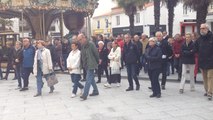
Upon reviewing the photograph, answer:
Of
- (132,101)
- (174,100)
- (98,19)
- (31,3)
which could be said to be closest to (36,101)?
(132,101)

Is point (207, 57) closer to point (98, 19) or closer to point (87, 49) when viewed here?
point (87, 49)

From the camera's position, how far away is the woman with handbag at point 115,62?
38.7ft

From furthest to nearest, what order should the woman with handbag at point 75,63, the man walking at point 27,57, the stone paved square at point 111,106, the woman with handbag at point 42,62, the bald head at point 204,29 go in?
the man walking at point 27,57 < the woman with handbag at point 42,62 < the woman with handbag at point 75,63 < the bald head at point 204,29 < the stone paved square at point 111,106

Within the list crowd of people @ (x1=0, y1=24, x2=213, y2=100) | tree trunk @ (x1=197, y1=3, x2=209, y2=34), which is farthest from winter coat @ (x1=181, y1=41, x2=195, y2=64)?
tree trunk @ (x1=197, y1=3, x2=209, y2=34)

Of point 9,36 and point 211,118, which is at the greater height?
point 9,36

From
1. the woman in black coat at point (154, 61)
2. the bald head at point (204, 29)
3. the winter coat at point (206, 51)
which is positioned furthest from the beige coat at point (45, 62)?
the bald head at point (204, 29)

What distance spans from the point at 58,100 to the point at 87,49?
1.67m

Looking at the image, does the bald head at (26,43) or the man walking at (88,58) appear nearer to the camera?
the man walking at (88,58)

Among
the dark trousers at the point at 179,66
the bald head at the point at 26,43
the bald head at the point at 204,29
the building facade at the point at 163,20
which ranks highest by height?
the building facade at the point at 163,20

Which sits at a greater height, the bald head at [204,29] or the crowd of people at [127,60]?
the bald head at [204,29]

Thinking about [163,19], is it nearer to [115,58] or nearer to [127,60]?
[115,58]

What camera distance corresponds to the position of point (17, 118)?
26.7ft

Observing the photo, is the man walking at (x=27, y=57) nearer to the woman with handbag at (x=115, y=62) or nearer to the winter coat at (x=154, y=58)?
the woman with handbag at (x=115, y=62)

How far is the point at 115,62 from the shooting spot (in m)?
11.9
